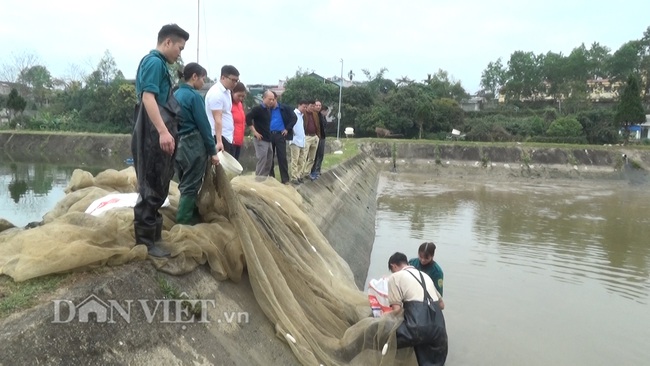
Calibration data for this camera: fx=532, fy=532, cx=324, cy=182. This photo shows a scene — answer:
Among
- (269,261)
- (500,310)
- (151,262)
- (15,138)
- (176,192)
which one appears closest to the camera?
(151,262)

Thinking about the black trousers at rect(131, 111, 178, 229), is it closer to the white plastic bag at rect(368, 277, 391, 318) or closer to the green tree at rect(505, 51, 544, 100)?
the white plastic bag at rect(368, 277, 391, 318)

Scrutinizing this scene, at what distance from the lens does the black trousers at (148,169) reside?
3896 mm

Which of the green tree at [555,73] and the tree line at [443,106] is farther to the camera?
the green tree at [555,73]

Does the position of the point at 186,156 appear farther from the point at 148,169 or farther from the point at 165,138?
the point at 165,138

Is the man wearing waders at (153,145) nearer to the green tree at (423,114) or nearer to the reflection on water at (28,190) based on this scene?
the reflection on water at (28,190)

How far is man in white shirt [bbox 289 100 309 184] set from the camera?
9.83 m

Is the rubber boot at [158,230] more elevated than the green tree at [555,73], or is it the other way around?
the green tree at [555,73]

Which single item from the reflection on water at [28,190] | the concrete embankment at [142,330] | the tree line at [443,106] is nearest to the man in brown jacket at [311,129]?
the reflection on water at [28,190]

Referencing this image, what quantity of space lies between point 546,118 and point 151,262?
156ft

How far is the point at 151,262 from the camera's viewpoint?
3.89m

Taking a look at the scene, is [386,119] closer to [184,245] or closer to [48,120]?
[48,120]

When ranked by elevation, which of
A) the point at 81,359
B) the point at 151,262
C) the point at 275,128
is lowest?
the point at 81,359

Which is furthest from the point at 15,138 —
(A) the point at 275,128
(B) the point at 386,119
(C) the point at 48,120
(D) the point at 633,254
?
(D) the point at 633,254

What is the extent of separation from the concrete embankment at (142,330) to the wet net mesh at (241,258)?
0.10 metres
